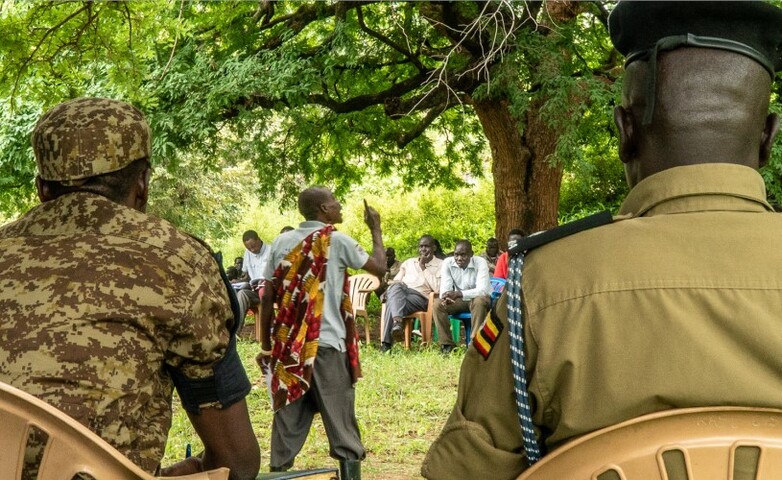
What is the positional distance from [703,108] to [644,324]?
1.30 feet

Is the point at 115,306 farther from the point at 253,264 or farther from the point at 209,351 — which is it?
the point at 253,264

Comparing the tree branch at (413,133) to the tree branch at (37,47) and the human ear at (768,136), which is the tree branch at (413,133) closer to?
the tree branch at (37,47)

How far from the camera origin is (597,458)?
151 cm

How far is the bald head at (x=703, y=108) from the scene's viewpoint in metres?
1.68

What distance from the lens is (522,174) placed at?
12164 mm

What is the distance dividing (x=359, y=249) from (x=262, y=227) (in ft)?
72.7

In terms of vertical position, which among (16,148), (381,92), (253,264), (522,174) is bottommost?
(253,264)

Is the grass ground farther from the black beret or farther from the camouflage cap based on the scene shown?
the black beret

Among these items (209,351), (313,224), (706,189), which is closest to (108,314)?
(209,351)

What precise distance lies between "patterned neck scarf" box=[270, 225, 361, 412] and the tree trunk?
6.72m

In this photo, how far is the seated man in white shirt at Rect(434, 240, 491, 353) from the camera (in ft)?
38.7

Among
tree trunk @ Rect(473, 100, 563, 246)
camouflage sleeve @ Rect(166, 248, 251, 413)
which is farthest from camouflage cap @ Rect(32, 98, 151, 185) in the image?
tree trunk @ Rect(473, 100, 563, 246)

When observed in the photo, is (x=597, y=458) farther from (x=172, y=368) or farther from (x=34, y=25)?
(x=34, y=25)

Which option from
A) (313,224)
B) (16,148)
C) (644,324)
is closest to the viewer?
(644,324)
